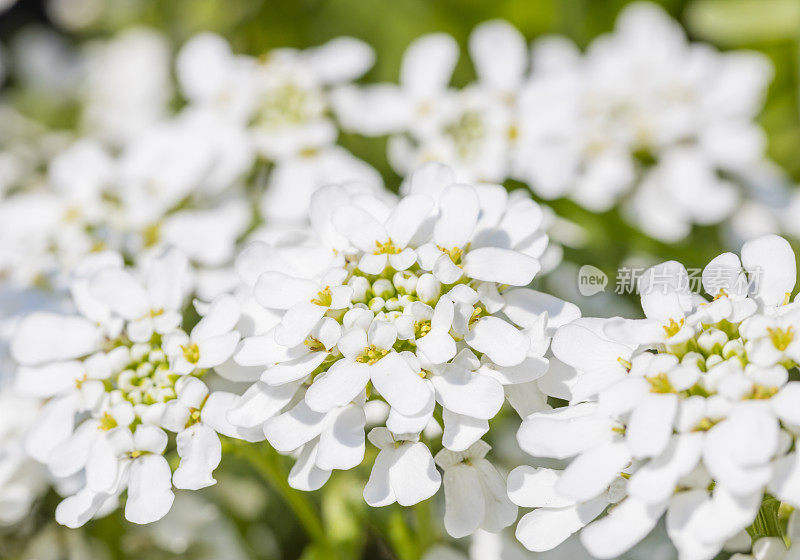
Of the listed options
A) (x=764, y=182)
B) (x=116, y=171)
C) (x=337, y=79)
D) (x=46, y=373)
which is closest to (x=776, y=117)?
(x=764, y=182)

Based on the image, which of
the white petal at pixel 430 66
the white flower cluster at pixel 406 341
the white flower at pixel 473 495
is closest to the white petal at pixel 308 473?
the white flower cluster at pixel 406 341

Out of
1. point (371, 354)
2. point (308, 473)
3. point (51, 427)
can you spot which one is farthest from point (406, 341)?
point (51, 427)

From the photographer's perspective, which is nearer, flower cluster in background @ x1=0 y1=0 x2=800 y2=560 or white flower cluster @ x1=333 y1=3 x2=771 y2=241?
flower cluster in background @ x1=0 y1=0 x2=800 y2=560

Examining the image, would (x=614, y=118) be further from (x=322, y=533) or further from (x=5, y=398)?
(x=5, y=398)

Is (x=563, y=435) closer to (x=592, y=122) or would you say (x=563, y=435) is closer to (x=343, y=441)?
(x=343, y=441)

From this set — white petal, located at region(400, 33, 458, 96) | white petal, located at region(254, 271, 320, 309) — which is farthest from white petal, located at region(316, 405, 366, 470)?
white petal, located at region(400, 33, 458, 96)

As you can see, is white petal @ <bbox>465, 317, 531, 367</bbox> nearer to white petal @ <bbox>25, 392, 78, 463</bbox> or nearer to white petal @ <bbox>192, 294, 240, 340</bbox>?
white petal @ <bbox>192, 294, 240, 340</bbox>

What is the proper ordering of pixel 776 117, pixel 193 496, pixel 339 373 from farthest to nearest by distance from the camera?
pixel 776 117 < pixel 193 496 < pixel 339 373

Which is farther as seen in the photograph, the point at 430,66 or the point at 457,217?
the point at 430,66
